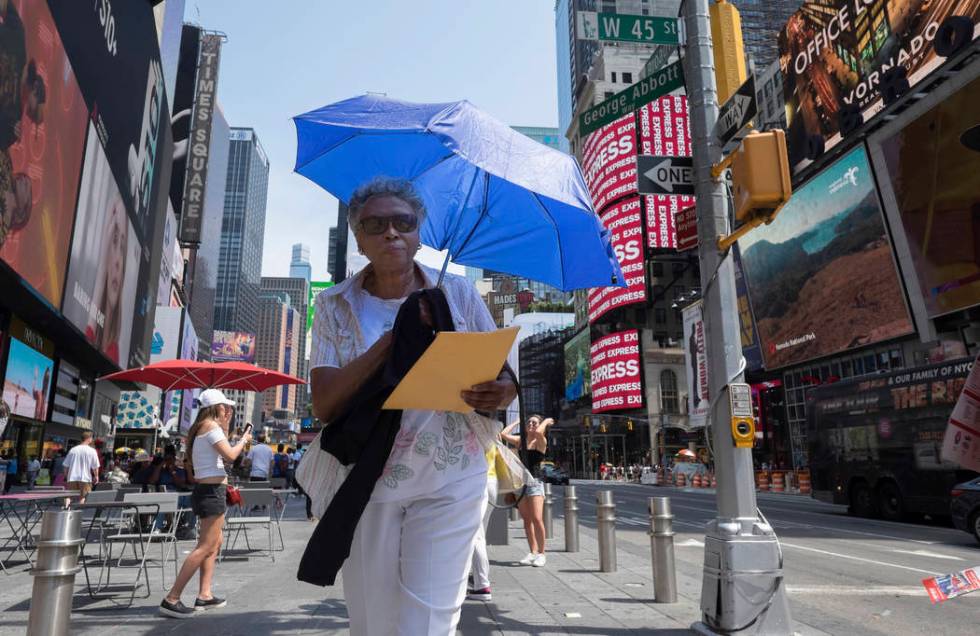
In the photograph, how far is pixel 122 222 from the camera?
89.9ft

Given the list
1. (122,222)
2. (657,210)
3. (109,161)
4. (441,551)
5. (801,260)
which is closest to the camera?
(441,551)

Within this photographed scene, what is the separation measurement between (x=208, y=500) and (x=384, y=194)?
14.7 ft

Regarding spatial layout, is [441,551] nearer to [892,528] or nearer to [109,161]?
[892,528]

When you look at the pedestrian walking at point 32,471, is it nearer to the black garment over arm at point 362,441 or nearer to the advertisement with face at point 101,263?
the advertisement with face at point 101,263

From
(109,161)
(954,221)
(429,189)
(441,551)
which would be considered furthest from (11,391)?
(954,221)

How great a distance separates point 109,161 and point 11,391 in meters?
9.05

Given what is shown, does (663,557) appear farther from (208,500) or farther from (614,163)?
(614,163)

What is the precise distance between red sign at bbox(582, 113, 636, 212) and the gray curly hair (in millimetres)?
59714

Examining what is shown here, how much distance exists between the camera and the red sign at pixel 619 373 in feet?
199

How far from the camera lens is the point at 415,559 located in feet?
6.91

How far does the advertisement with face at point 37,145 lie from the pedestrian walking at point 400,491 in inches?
622

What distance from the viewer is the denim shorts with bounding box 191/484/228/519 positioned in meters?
5.87

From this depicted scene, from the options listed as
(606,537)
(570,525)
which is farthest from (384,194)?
(570,525)

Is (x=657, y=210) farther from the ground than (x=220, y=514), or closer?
farther from the ground
